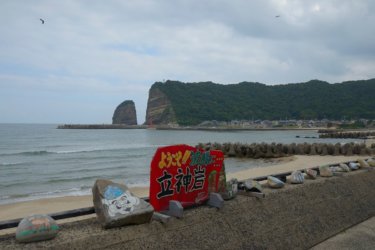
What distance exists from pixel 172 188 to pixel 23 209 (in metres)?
6.85

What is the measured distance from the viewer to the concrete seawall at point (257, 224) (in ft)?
11.9

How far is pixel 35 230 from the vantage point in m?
3.32

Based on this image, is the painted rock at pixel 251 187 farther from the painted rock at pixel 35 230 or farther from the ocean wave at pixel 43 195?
the ocean wave at pixel 43 195

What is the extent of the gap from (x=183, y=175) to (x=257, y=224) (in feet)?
4.12

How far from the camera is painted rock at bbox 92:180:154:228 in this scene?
372 centimetres

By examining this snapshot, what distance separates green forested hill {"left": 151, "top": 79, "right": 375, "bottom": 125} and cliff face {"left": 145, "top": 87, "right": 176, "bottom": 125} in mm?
1818

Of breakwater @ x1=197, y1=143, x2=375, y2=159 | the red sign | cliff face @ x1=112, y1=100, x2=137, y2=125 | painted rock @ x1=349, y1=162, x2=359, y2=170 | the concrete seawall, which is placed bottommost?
breakwater @ x1=197, y1=143, x2=375, y2=159

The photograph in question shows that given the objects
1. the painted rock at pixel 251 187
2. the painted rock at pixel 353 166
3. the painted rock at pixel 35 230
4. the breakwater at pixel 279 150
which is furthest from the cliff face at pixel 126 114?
the painted rock at pixel 35 230

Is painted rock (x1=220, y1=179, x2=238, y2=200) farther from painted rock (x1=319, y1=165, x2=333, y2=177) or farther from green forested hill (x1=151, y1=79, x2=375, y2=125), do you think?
green forested hill (x1=151, y1=79, x2=375, y2=125)

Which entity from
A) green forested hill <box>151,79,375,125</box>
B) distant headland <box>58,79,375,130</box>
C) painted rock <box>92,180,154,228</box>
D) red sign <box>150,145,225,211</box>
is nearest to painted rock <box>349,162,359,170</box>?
red sign <box>150,145,225,211</box>

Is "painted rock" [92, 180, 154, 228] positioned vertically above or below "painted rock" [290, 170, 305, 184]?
above

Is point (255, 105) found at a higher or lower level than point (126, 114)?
higher

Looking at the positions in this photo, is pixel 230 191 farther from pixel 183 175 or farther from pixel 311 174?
pixel 311 174

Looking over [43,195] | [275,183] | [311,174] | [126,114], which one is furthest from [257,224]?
[126,114]
